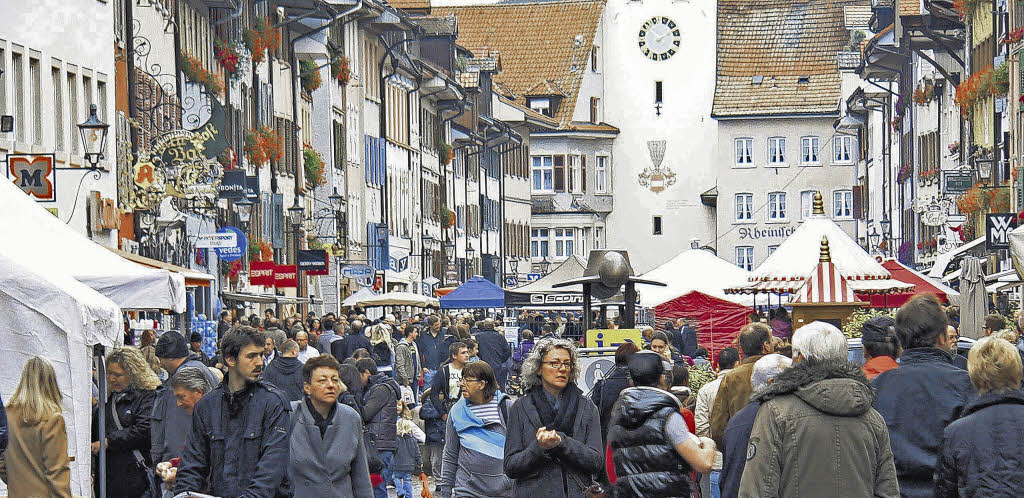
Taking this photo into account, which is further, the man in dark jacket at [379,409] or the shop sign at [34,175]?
the shop sign at [34,175]

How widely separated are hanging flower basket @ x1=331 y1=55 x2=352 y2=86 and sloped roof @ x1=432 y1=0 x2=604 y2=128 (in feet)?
143

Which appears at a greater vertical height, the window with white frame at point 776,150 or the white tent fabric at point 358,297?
the window with white frame at point 776,150

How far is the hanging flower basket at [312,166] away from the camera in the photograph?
45.6m

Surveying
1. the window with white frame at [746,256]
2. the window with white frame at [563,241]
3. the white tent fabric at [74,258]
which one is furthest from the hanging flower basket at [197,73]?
the window with white frame at [563,241]

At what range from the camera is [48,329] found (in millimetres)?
12023

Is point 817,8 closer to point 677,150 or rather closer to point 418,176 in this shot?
point 677,150

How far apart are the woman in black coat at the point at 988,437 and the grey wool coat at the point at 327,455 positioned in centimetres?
316

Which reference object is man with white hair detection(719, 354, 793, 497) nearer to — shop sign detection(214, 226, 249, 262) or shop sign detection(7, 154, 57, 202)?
shop sign detection(7, 154, 57, 202)

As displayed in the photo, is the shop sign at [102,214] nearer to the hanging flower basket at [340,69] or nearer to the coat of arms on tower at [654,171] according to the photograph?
the hanging flower basket at [340,69]

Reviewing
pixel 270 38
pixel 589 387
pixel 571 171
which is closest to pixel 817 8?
pixel 571 171

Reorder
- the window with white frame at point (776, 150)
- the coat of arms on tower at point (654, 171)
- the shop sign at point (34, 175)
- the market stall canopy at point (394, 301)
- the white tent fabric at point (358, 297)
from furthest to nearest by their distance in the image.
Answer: the coat of arms on tower at point (654, 171), the window with white frame at point (776, 150), the white tent fabric at point (358, 297), the market stall canopy at point (394, 301), the shop sign at point (34, 175)

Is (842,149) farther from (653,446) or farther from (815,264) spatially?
(653,446)

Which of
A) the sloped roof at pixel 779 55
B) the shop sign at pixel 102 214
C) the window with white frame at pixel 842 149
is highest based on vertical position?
the sloped roof at pixel 779 55

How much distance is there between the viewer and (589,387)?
16938mm
